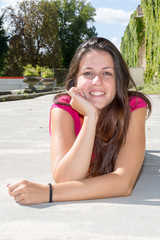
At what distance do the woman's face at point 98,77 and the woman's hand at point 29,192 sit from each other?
26.3 inches

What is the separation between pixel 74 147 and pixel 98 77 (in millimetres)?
475

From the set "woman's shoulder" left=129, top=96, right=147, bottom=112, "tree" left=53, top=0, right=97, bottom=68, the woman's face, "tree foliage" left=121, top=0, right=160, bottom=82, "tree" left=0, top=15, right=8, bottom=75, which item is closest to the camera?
the woman's face

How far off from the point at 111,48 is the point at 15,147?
2137 mm

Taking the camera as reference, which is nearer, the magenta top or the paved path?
the paved path

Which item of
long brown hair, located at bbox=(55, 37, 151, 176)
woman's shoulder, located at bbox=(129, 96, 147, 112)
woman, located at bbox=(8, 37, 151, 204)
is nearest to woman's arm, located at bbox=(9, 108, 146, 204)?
woman, located at bbox=(8, 37, 151, 204)

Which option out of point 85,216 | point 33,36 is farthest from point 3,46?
point 85,216

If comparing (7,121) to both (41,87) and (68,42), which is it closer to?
(41,87)

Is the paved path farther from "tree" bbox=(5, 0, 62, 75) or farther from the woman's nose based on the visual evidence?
"tree" bbox=(5, 0, 62, 75)

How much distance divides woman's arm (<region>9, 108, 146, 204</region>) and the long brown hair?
4.6 inches

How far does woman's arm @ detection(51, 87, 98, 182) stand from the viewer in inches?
86.0

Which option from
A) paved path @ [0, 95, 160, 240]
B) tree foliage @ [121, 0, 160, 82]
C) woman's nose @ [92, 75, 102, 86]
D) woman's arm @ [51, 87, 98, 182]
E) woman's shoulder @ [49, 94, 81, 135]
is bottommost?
paved path @ [0, 95, 160, 240]

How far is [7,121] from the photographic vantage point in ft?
22.2

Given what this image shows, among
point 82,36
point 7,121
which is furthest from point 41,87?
point 82,36

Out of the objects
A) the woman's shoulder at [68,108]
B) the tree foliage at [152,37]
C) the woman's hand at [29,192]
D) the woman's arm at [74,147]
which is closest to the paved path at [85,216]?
the woman's hand at [29,192]
